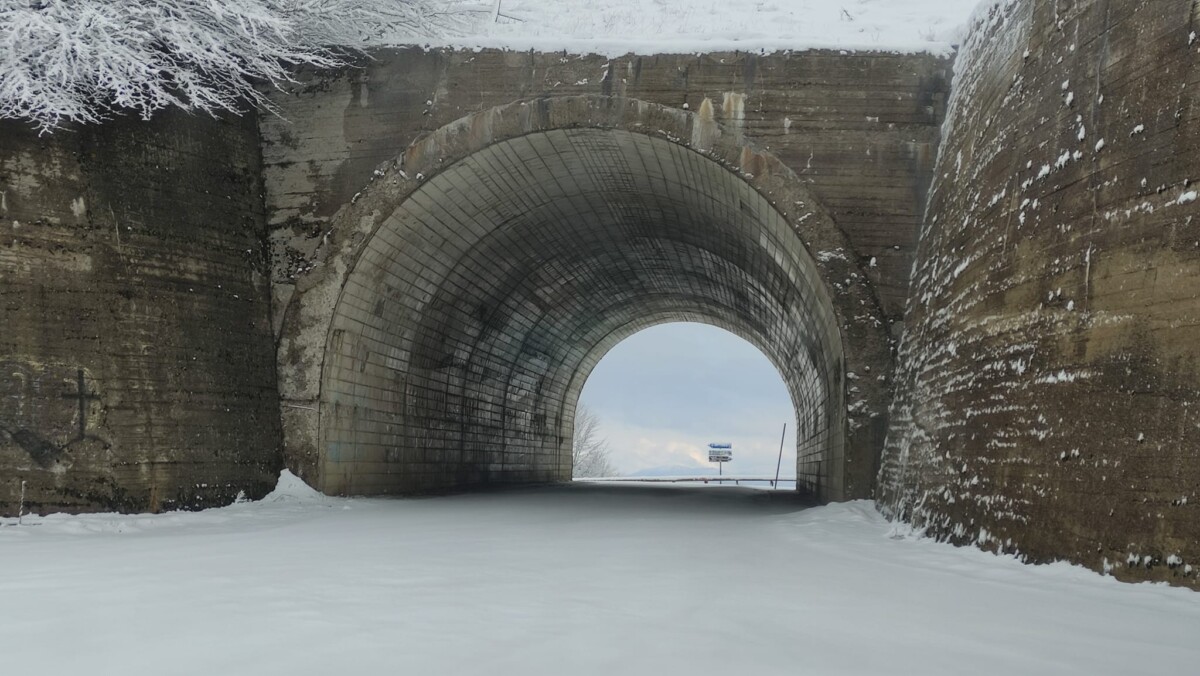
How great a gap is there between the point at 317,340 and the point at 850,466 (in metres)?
5.88

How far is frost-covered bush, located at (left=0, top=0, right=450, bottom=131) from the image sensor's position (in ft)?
29.6

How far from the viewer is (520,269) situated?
15094mm

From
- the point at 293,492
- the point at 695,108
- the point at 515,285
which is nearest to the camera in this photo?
the point at 695,108

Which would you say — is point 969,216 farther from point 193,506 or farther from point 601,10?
point 193,506

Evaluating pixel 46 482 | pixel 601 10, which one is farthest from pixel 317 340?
pixel 601 10

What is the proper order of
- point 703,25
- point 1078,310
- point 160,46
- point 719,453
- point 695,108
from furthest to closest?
point 719,453 < point 703,25 < point 695,108 < point 160,46 < point 1078,310

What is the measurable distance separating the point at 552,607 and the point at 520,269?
10531mm

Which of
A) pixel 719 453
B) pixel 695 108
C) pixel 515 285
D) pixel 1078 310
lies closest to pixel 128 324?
pixel 695 108

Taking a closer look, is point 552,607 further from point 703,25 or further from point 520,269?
point 520,269

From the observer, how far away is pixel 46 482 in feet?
29.9

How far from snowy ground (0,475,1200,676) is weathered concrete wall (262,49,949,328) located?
12.8ft

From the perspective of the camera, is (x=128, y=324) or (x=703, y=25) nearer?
(x=128, y=324)

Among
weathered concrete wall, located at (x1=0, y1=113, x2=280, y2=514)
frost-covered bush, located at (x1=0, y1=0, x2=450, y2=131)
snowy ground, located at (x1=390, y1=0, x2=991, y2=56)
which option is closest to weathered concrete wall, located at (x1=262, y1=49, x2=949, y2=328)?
snowy ground, located at (x1=390, y1=0, x2=991, y2=56)

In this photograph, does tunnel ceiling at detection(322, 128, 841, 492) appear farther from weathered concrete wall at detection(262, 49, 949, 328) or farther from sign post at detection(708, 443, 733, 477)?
sign post at detection(708, 443, 733, 477)
